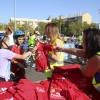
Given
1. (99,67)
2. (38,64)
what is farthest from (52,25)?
(99,67)

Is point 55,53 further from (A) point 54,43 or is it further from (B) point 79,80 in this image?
(B) point 79,80

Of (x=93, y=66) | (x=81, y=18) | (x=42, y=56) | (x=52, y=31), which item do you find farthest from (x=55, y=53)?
(x=81, y=18)

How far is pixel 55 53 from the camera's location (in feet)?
Result: 11.4

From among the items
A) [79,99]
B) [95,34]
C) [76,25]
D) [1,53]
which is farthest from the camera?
[76,25]

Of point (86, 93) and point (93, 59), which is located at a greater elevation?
point (93, 59)

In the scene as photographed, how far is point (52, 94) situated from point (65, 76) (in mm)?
340

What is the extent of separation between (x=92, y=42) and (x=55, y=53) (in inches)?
45.1

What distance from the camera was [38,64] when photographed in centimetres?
366

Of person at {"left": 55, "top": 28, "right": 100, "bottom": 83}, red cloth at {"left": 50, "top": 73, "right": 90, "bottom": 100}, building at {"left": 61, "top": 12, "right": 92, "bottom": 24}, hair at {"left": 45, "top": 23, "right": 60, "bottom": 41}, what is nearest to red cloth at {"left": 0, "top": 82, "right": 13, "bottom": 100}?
red cloth at {"left": 50, "top": 73, "right": 90, "bottom": 100}

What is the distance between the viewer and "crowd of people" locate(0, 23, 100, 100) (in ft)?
7.86

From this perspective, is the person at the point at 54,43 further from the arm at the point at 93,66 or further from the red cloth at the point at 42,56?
the arm at the point at 93,66

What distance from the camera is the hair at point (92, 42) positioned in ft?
7.89

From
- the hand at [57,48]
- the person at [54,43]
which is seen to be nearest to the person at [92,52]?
the hand at [57,48]

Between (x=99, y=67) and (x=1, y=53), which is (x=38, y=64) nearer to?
(x=1, y=53)
